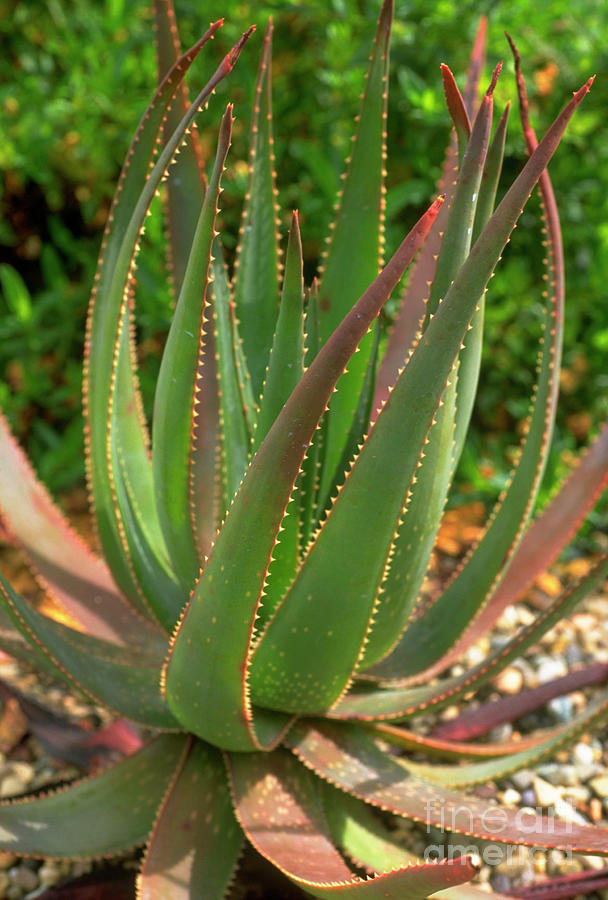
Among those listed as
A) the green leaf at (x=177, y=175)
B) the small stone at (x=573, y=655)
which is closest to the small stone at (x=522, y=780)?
the small stone at (x=573, y=655)

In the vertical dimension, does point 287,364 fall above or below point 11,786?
above

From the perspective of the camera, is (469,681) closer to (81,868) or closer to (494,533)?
(494,533)

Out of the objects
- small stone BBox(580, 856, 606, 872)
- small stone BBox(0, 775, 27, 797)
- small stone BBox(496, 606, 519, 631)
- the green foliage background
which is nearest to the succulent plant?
small stone BBox(580, 856, 606, 872)

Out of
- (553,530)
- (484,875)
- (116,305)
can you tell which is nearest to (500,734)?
(484,875)

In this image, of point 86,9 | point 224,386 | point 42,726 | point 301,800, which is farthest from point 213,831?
point 86,9

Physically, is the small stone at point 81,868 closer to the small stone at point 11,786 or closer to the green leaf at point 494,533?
the small stone at point 11,786

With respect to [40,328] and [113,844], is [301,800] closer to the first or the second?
[113,844]

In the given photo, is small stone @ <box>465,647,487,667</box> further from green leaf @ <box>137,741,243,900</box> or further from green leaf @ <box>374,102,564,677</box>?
green leaf @ <box>137,741,243,900</box>
